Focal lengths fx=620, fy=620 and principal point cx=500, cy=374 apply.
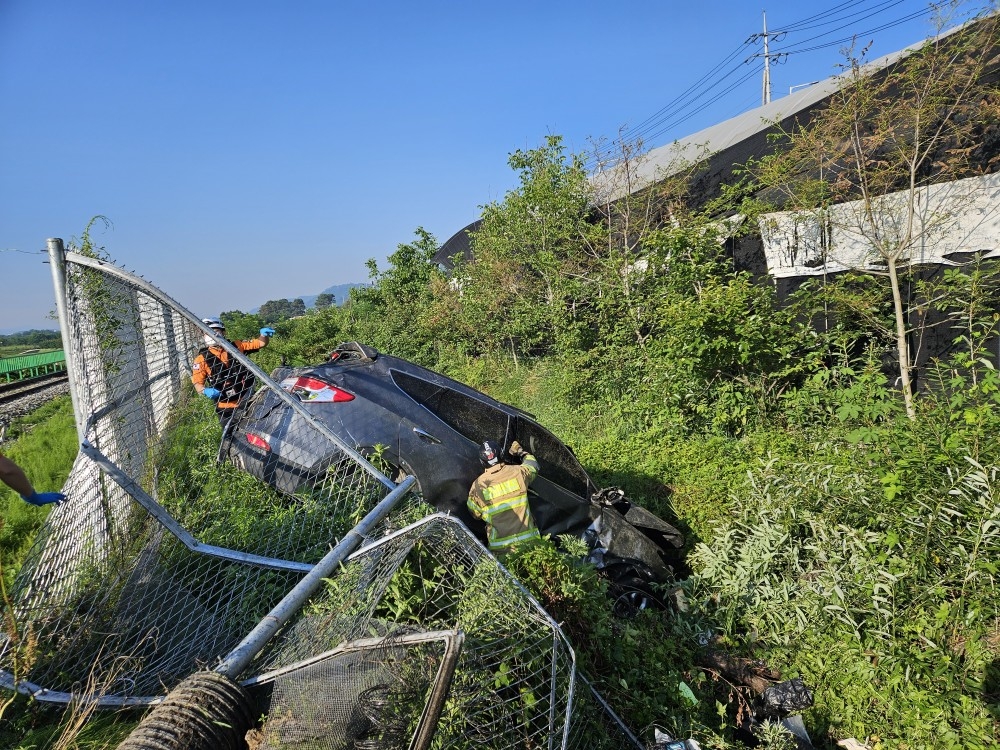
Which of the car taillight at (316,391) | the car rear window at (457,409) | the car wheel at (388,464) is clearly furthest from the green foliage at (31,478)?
the car rear window at (457,409)

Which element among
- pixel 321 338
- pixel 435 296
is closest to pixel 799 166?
pixel 435 296

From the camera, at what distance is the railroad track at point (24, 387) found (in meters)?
19.7

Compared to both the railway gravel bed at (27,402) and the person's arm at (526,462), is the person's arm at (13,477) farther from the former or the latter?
the railway gravel bed at (27,402)

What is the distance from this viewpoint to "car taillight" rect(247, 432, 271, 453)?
445 cm

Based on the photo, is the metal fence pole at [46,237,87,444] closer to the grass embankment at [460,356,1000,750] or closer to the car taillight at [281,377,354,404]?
the car taillight at [281,377,354,404]

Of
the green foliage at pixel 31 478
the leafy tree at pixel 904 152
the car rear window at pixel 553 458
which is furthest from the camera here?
the leafy tree at pixel 904 152

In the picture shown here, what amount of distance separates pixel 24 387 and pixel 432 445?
24.4 meters

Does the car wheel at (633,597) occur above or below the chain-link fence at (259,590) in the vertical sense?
below

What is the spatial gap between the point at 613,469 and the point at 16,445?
8488 millimetres

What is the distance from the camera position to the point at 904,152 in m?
5.94

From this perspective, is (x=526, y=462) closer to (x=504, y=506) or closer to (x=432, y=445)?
(x=504, y=506)

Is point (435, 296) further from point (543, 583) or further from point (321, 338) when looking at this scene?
point (543, 583)

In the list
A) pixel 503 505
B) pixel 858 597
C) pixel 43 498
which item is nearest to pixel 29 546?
pixel 43 498

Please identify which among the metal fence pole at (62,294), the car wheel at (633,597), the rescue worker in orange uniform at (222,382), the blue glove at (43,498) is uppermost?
the metal fence pole at (62,294)
